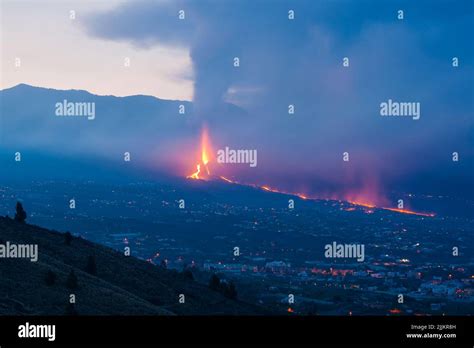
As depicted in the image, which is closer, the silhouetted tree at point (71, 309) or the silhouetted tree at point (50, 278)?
the silhouetted tree at point (71, 309)

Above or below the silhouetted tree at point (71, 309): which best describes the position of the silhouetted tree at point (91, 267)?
above

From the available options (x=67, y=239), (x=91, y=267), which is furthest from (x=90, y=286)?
(x=67, y=239)

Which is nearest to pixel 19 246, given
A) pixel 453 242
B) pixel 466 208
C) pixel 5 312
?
pixel 5 312

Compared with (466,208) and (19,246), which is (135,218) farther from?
(19,246)
